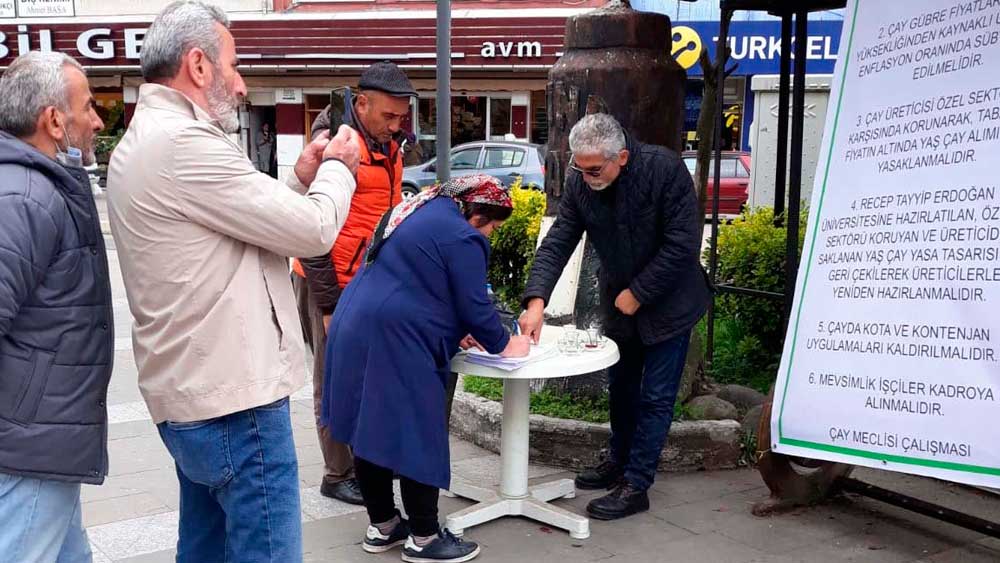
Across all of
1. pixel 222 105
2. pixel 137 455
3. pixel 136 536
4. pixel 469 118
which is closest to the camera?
pixel 222 105

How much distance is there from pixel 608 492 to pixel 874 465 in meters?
1.42

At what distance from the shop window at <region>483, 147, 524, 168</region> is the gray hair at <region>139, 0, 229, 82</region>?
14.8 m

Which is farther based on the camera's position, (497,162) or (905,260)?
(497,162)

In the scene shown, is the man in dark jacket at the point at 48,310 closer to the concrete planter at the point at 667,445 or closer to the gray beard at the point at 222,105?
the gray beard at the point at 222,105

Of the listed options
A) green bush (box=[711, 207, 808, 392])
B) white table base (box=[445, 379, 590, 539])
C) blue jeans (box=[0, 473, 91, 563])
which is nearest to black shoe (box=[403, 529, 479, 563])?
white table base (box=[445, 379, 590, 539])

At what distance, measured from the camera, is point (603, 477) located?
4559 millimetres

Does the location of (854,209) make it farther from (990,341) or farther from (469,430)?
(469,430)

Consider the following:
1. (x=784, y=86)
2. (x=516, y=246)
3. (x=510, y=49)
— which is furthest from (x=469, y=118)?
(x=784, y=86)

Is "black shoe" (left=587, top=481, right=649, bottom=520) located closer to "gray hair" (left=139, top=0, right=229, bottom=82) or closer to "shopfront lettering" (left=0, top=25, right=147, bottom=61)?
"gray hair" (left=139, top=0, right=229, bottom=82)

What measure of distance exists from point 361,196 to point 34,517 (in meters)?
2.07

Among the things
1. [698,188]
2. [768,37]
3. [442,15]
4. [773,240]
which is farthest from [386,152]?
[768,37]

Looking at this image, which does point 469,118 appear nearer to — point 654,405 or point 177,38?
point 654,405

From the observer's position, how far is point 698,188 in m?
5.51

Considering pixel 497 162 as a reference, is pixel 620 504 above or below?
below
